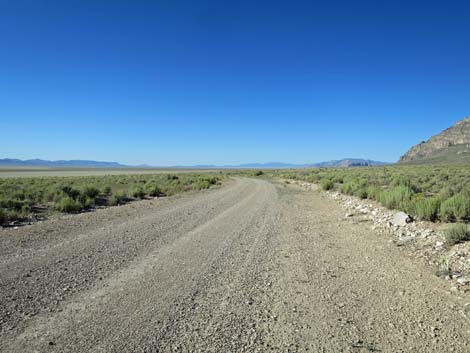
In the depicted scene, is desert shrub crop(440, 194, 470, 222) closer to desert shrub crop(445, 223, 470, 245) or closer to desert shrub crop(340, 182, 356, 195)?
desert shrub crop(445, 223, 470, 245)

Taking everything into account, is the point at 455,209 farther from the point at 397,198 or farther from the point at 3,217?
the point at 3,217

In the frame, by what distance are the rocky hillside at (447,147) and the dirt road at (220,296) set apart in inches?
5260

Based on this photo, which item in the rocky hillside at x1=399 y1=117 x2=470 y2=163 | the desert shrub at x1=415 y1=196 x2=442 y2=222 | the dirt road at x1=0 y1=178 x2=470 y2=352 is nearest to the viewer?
the dirt road at x1=0 y1=178 x2=470 y2=352

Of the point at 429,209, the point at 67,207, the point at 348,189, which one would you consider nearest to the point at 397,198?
the point at 429,209

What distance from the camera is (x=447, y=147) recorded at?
15362 centimetres

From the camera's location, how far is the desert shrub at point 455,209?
30.0 ft

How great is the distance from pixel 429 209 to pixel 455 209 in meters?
0.66

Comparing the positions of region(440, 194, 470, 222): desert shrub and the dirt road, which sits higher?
region(440, 194, 470, 222): desert shrub

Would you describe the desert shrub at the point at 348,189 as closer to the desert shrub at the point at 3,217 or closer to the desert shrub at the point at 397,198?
the desert shrub at the point at 397,198

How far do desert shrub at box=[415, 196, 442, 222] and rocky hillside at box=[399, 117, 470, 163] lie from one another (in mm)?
128478

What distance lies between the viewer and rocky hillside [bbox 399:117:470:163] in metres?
128

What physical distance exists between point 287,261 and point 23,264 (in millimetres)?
5594

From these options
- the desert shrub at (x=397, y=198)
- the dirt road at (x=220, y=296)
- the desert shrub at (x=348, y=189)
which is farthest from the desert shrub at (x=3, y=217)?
the desert shrub at (x=348, y=189)

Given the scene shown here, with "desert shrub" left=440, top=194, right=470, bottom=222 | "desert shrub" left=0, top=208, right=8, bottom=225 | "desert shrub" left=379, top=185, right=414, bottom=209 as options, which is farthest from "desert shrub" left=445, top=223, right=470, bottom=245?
"desert shrub" left=0, top=208, right=8, bottom=225
